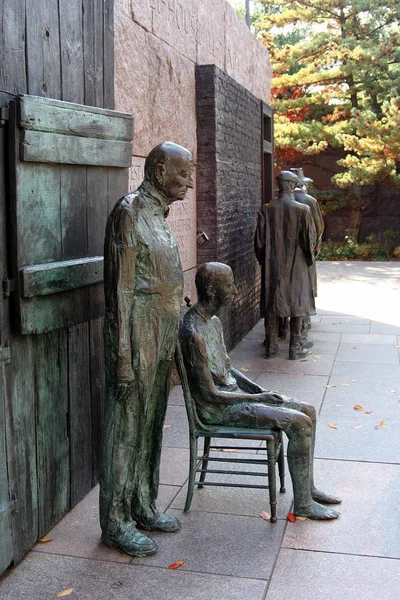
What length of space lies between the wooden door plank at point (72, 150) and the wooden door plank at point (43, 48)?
247 mm

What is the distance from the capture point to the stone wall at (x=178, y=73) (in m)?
6.44

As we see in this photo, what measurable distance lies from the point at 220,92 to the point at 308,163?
13765 mm

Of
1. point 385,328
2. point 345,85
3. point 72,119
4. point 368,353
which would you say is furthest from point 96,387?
point 345,85

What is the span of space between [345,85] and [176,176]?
18374 mm

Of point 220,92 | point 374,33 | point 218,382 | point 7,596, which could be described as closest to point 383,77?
point 374,33

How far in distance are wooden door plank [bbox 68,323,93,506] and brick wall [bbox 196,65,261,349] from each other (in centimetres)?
389

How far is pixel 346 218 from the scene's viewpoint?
2200cm

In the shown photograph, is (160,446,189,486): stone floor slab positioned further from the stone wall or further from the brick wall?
the brick wall

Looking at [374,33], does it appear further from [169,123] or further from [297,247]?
[169,123]

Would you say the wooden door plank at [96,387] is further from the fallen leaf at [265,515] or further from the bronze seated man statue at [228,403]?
the fallen leaf at [265,515]

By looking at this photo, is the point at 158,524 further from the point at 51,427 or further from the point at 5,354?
the point at 5,354

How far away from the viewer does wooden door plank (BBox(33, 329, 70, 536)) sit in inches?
169

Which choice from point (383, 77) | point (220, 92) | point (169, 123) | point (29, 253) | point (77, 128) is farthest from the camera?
point (383, 77)

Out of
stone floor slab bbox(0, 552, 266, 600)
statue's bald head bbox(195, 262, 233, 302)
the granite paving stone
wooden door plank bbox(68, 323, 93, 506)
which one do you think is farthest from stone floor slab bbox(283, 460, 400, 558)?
statue's bald head bbox(195, 262, 233, 302)
